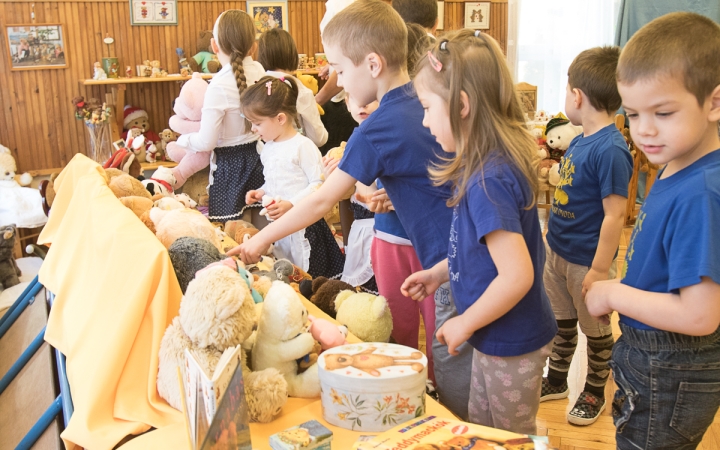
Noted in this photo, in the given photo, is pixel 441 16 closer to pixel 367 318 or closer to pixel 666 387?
pixel 367 318

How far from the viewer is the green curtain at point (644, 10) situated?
568cm

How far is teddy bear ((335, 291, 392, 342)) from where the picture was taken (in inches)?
63.5

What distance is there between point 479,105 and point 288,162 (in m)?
1.38

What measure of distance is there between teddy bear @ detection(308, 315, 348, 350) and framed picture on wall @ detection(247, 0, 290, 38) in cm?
405

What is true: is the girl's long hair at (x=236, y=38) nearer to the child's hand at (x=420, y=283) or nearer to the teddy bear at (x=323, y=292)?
the teddy bear at (x=323, y=292)

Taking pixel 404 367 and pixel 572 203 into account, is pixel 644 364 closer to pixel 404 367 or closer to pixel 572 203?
pixel 404 367

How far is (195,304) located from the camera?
1213 millimetres

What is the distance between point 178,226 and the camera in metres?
1.75

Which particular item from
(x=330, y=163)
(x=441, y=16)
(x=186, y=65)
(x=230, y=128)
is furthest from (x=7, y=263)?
(x=441, y=16)

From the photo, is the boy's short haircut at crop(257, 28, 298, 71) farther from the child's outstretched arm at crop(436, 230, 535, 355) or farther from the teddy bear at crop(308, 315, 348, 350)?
the child's outstretched arm at crop(436, 230, 535, 355)

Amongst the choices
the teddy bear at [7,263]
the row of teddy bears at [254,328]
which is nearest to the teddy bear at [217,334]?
the row of teddy bears at [254,328]

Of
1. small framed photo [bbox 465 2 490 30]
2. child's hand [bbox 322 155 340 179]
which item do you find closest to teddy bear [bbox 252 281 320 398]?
child's hand [bbox 322 155 340 179]

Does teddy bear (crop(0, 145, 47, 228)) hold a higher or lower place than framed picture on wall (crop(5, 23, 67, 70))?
lower

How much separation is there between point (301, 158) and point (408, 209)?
1.03 meters
